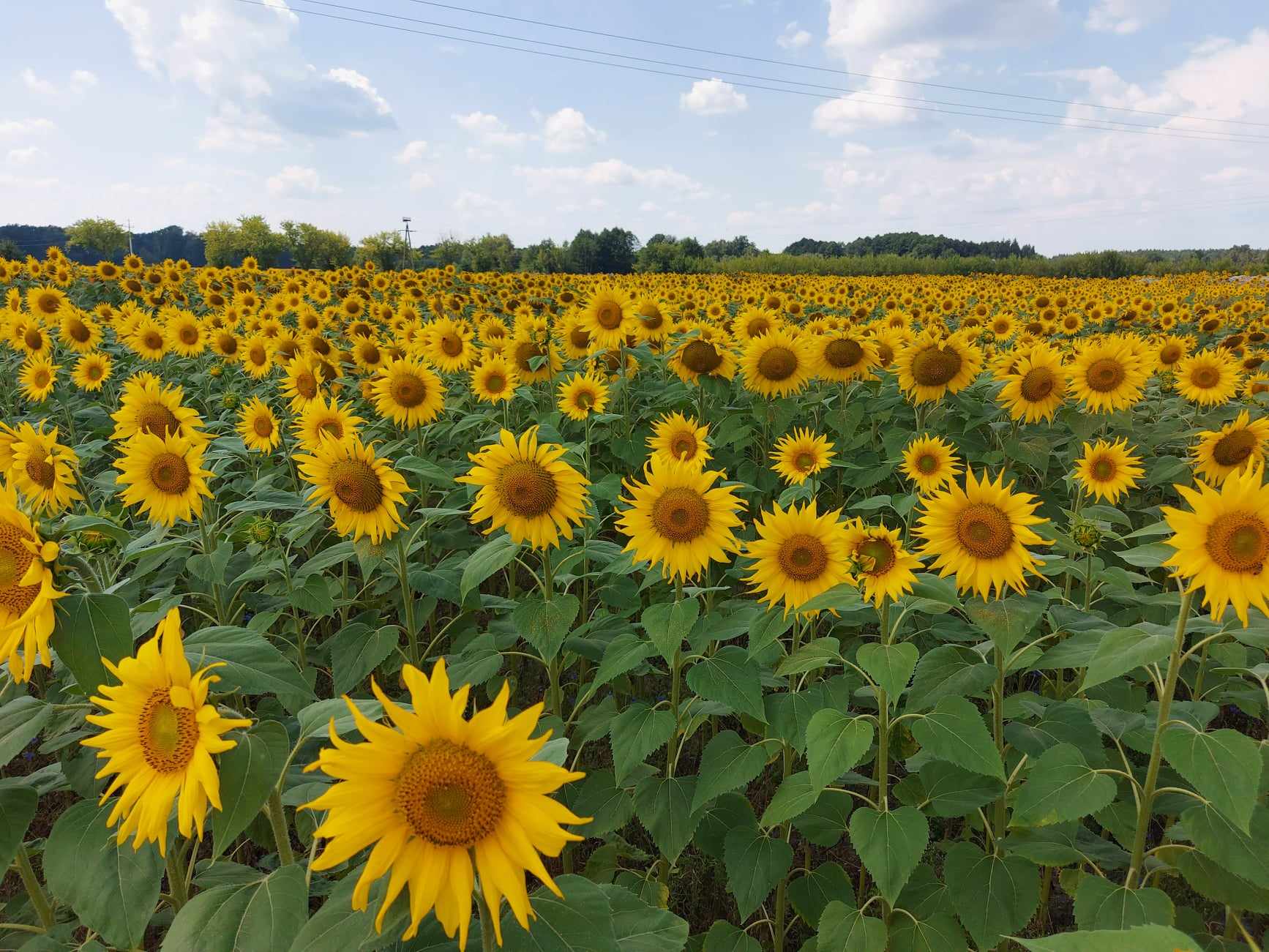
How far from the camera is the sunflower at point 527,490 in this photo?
2812mm

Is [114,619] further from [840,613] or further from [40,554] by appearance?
[840,613]

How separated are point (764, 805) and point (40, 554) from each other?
10.8 ft

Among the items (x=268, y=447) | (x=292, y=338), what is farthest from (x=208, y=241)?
(x=268, y=447)

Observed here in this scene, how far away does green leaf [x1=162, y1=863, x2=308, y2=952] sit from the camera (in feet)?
4.91

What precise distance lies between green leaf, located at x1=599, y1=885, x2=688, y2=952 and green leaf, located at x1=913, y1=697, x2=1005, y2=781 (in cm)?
89

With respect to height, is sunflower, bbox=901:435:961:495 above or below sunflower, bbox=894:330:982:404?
below

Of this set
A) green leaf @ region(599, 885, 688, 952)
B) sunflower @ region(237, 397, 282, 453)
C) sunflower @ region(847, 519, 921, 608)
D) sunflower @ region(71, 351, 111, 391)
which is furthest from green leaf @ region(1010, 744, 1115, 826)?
sunflower @ region(71, 351, 111, 391)

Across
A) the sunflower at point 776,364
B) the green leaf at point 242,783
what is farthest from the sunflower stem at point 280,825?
the sunflower at point 776,364

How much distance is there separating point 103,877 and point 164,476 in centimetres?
206

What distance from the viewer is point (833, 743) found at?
2078 mm

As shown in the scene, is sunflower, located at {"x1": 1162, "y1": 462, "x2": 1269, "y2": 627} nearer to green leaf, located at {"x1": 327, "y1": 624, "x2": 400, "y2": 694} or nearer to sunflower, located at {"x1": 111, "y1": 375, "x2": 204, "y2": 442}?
green leaf, located at {"x1": 327, "y1": 624, "x2": 400, "y2": 694}

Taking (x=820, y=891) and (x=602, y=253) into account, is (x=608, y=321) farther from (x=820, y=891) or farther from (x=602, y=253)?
(x=602, y=253)

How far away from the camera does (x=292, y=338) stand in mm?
7223

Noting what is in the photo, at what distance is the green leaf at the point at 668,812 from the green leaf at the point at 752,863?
165mm
